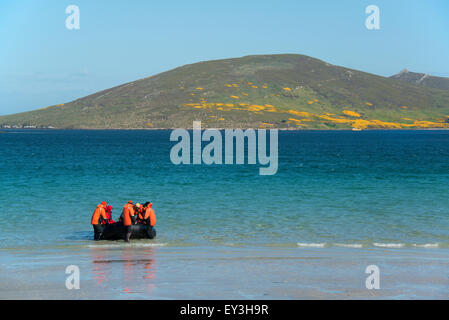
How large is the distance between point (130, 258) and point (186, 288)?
243 inches

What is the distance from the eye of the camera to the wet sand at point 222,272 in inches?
680

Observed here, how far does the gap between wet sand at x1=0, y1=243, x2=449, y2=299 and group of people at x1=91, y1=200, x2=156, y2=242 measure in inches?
61.9

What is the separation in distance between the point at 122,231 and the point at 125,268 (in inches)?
295

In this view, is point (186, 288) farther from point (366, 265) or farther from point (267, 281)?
point (366, 265)

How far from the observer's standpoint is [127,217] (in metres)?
28.0

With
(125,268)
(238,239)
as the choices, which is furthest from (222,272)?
(238,239)

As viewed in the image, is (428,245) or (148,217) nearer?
(428,245)

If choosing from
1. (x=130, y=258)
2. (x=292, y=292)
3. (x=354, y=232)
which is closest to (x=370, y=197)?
(x=354, y=232)

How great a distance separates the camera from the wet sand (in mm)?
17281

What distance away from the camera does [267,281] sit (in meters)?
19.0

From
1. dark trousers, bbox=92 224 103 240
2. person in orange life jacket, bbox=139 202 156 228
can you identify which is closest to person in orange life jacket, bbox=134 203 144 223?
person in orange life jacket, bbox=139 202 156 228

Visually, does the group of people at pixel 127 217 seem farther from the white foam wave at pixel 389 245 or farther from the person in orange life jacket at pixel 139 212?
the white foam wave at pixel 389 245

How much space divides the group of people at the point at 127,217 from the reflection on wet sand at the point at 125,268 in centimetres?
204

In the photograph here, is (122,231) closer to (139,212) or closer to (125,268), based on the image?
(139,212)
